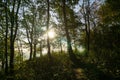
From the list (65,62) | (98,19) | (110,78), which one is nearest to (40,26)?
(98,19)

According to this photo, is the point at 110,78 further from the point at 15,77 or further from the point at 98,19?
the point at 98,19

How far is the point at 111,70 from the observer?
13367mm

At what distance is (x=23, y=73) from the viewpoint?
1317 centimetres

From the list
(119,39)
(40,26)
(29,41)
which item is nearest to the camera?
(119,39)

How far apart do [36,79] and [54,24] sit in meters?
20.8

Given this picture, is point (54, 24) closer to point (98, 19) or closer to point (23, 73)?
point (98, 19)

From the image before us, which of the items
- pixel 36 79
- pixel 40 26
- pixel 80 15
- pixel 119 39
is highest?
pixel 80 15

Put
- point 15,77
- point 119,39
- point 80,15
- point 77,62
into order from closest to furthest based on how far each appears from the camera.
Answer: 1. point 15,77
2. point 77,62
3. point 119,39
4. point 80,15

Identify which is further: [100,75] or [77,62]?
[77,62]

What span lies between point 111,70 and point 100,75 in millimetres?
1480

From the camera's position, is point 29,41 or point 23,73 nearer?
point 23,73

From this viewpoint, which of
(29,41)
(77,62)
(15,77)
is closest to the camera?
(15,77)

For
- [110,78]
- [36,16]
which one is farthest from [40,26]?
[110,78]

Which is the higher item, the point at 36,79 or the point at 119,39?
the point at 119,39
